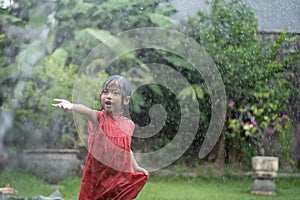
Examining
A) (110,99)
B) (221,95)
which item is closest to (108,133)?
(110,99)

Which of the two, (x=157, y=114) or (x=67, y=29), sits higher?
(x=67, y=29)

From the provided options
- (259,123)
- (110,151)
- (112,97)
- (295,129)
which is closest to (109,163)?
(110,151)

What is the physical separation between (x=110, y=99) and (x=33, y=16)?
20.6ft

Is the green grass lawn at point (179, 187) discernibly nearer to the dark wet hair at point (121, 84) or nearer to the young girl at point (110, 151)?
the young girl at point (110, 151)

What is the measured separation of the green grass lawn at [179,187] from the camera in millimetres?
7023

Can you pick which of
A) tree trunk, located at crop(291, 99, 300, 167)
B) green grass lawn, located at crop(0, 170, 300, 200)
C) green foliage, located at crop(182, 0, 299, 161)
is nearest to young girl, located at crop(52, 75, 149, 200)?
green grass lawn, located at crop(0, 170, 300, 200)

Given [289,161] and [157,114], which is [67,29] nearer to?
[157,114]

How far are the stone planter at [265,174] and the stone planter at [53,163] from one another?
7.80ft

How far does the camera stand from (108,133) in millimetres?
3523

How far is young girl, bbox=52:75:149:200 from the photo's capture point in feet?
11.6

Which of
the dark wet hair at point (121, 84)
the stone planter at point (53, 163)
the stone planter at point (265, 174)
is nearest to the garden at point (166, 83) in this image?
the stone planter at point (53, 163)

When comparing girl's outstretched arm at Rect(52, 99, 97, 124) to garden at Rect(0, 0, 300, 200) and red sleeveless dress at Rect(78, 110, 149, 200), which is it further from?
garden at Rect(0, 0, 300, 200)

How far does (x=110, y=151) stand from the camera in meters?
3.52

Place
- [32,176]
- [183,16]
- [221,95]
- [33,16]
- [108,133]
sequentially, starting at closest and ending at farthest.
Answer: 1. [108,133]
2. [32,176]
3. [221,95]
4. [33,16]
5. [183,16]
